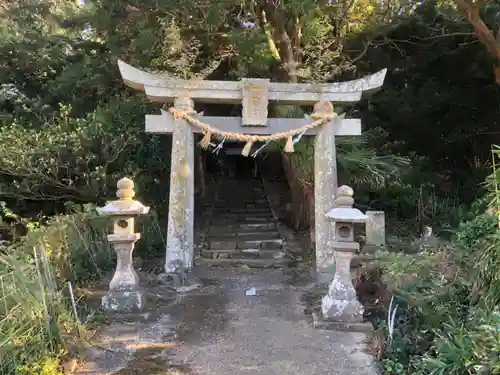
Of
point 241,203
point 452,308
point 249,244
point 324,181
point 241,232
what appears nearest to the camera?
point 452,308

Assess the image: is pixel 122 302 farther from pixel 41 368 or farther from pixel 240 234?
pixel 240 234

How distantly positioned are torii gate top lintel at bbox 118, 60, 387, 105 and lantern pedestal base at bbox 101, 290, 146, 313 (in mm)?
3338

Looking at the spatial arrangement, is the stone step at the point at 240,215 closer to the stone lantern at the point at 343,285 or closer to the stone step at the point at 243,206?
the stone step at the point at 243,206

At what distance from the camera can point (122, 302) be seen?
5.75 metres

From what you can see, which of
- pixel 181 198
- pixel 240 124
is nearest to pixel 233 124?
pixel 240 124

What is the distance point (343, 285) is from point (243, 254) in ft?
13.5

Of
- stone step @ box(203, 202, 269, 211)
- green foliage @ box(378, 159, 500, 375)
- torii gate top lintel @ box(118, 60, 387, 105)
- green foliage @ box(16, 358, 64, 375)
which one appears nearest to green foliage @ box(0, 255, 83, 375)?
green foliage @ box(16, 358, 64, 375)

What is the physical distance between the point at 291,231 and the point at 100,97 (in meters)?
5.64

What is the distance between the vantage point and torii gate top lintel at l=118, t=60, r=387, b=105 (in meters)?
7.50

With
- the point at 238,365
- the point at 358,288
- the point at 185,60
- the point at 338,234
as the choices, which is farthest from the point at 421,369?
the point at 185,60

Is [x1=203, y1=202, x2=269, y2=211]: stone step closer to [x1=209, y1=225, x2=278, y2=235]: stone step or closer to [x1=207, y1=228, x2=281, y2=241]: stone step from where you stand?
[x1=209, y1=225, x2=278, y2=235]: stone step

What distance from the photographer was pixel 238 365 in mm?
4281

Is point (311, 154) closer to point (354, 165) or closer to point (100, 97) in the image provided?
point (354, 165)

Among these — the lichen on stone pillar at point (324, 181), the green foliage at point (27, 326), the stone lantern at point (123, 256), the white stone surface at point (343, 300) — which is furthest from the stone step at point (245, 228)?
the green foliage at point (27, 326)
